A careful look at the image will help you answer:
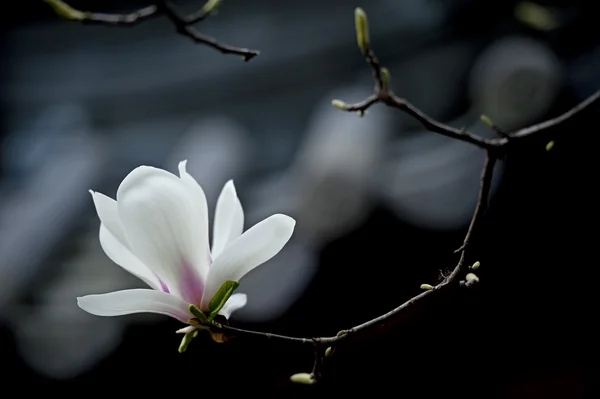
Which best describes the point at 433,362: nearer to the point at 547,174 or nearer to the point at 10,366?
the point at 547,174

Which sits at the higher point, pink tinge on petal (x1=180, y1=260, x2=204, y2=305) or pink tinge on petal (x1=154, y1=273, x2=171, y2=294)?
pink tinge on petal (x1=180, y1=260, x2=204, y2=305)

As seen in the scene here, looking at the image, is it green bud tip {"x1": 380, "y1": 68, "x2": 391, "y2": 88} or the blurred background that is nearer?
green bud tip {"x1": 380, "y1": 68, "x2": 391, "y2": 88}

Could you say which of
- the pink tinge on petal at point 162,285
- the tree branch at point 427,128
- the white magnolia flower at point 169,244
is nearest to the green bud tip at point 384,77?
the tree branch at point 427,128

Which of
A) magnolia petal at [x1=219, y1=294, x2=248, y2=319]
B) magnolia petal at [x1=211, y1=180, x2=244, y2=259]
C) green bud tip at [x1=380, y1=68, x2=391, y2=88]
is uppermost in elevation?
green bud tip at [x1=380, y1=68, x2=391, y2=88]

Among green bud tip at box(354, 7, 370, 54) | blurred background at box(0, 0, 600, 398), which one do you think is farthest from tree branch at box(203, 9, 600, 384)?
blurred background at box(0, 0, 600, 398)

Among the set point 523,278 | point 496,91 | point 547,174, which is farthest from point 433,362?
point 496,91

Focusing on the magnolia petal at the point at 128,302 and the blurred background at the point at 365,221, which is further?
the blurred background at the point at 365,221

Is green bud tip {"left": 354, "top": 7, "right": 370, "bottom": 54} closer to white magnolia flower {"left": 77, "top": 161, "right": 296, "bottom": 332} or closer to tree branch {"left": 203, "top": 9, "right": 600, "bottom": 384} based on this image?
tree branch {"left": 203, "top": 9, "right": 600, "bottom": 384}

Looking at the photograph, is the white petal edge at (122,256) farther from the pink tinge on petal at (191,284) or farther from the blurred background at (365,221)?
the blurred background at (365,221)
